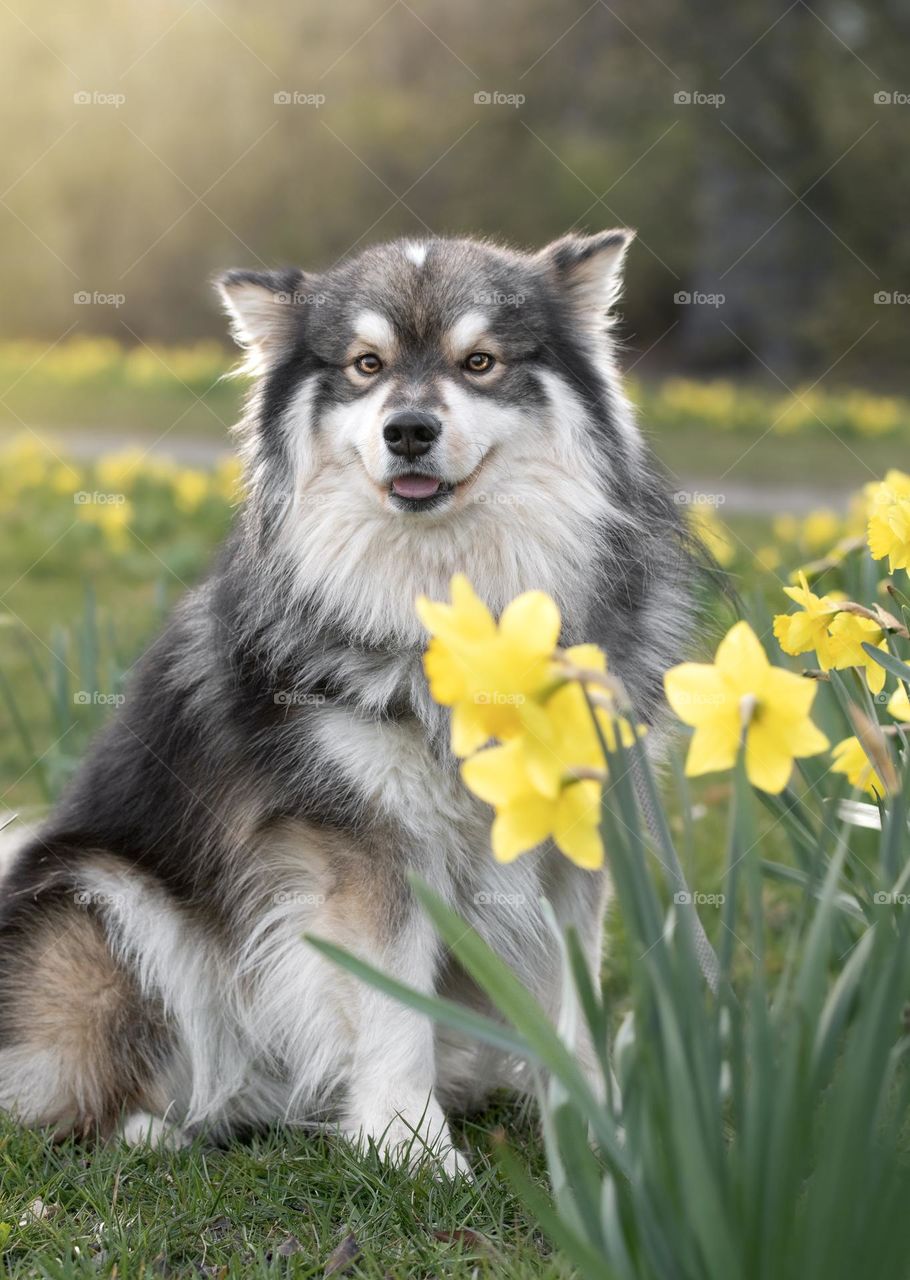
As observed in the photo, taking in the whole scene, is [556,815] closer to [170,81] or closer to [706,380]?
[170,81]

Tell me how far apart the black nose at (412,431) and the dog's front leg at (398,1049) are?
0.90 meters

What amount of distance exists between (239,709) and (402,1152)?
0.99 metres

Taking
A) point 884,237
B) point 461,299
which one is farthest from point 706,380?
point 461,299

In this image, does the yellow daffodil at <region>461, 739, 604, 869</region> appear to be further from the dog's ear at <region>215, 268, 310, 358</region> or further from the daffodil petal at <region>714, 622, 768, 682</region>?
the dog's ear at <region>215, 268, 310, 358</region>

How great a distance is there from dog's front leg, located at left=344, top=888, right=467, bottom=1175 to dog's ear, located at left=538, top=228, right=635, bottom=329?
1436mm

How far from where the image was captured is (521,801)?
4.48 feet

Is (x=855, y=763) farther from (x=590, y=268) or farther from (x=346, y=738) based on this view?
(x=590, y=268)

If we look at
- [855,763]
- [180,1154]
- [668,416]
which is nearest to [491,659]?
[855,763]

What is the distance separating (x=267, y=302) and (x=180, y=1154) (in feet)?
6.30

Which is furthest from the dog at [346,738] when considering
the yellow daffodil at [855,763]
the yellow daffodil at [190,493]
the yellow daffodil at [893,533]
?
the yellow daffodil at [190,493]

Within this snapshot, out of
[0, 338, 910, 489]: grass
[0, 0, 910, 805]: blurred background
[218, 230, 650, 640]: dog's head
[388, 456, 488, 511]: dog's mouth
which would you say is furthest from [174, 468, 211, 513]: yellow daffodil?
[0, 0, 910, 805]: blurred background

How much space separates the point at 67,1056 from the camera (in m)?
2.87

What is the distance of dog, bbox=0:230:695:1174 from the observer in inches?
107

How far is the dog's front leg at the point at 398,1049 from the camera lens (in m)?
2.66
